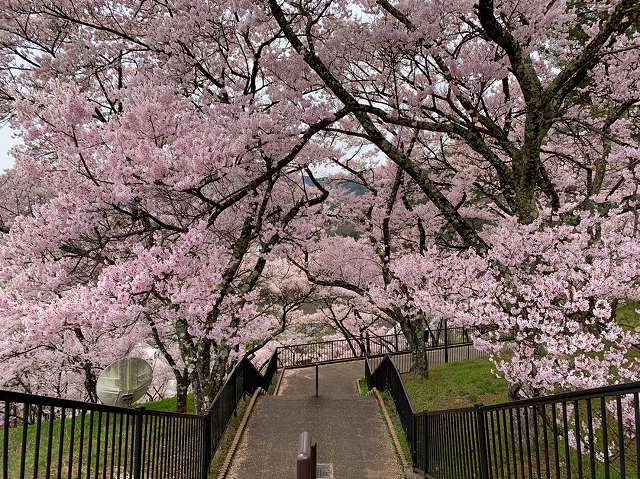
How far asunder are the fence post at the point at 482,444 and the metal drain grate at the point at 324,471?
119 inches

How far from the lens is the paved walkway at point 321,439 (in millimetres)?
6492

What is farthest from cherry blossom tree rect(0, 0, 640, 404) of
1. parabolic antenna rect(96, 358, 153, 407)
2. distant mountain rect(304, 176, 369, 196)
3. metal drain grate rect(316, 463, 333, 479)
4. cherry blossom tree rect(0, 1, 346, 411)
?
distant mountain rect(304, 176, 369, 196)

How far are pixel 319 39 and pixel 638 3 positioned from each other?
4.97 metres

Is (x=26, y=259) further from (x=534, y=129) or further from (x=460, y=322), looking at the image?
(x=534, y=129)

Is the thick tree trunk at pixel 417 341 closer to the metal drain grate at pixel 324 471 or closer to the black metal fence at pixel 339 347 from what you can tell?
the black metal fence at pixel 339 347

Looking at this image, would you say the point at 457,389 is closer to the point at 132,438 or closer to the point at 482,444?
the point at 482,444

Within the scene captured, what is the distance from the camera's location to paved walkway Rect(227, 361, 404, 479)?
649 centimetres

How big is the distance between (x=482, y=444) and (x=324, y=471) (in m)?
3.32

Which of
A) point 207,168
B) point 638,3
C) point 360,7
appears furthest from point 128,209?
point 638,3

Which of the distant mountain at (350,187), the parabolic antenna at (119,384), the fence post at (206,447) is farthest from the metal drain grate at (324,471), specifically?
the distant mountain at (350,187)

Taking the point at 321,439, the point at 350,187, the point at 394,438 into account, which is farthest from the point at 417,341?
the point at 350,187

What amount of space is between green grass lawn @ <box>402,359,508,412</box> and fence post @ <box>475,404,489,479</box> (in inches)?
228

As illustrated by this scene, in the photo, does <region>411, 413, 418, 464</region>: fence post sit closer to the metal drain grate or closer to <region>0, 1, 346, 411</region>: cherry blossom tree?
the metal drain grate

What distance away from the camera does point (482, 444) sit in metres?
3.78
